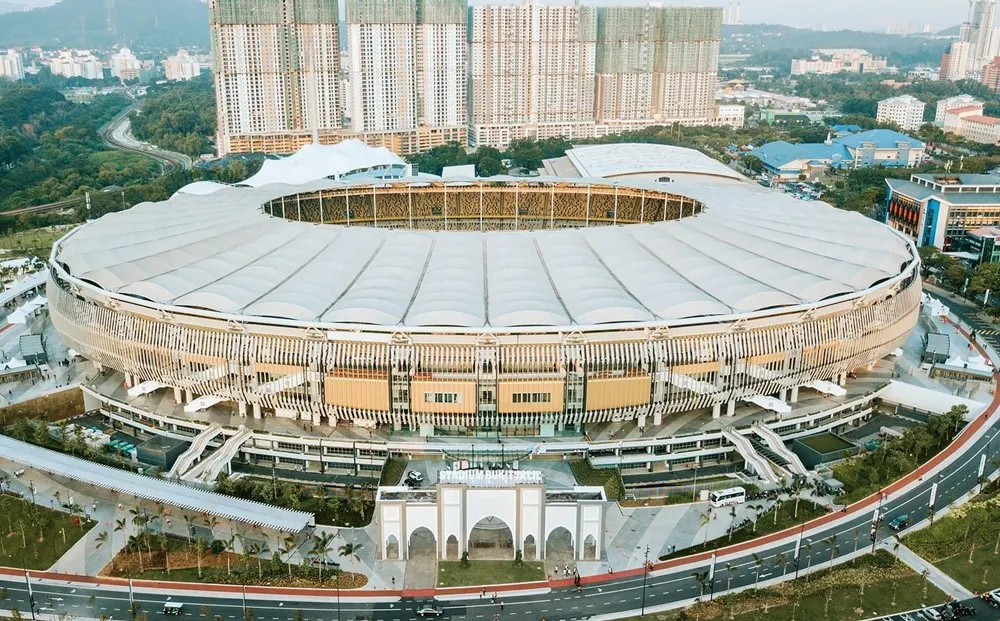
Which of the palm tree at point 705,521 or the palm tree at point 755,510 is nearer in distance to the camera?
the palm tree at point 705,521

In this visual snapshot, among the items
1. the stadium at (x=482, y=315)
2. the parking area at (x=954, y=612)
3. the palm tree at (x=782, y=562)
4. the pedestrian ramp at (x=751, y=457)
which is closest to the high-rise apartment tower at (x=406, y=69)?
the stadium at (x=482, y=315)

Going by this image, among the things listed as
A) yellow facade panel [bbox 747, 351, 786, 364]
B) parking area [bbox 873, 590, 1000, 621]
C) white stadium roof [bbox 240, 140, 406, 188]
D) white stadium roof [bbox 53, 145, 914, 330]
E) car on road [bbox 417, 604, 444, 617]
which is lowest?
car on road [bbox 417, 604, 444, 617]

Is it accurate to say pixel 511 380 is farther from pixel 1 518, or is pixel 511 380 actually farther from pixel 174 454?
pixel 1 518

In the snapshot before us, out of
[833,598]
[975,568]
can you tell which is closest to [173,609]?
[833,598]

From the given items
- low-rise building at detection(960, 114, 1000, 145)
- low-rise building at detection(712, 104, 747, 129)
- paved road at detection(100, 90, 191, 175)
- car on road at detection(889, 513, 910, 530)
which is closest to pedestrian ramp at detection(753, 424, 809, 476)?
car on road at detection(889, 513, 910, 530)

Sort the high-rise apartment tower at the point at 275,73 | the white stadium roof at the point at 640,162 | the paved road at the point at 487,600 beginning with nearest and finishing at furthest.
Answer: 1. the paved road at the point at 487,600
2. the white stadium roof at the point at 640,162
3. the high-rise apartment tower at the point at 275,73

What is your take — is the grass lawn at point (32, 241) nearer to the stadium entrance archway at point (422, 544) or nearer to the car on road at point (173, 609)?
the car on road at point (173, 609)

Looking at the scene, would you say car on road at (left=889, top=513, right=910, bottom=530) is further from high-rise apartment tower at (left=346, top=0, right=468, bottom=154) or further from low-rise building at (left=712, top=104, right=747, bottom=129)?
low-rise building at (left=712, top=104, right=747, bottom=129)
